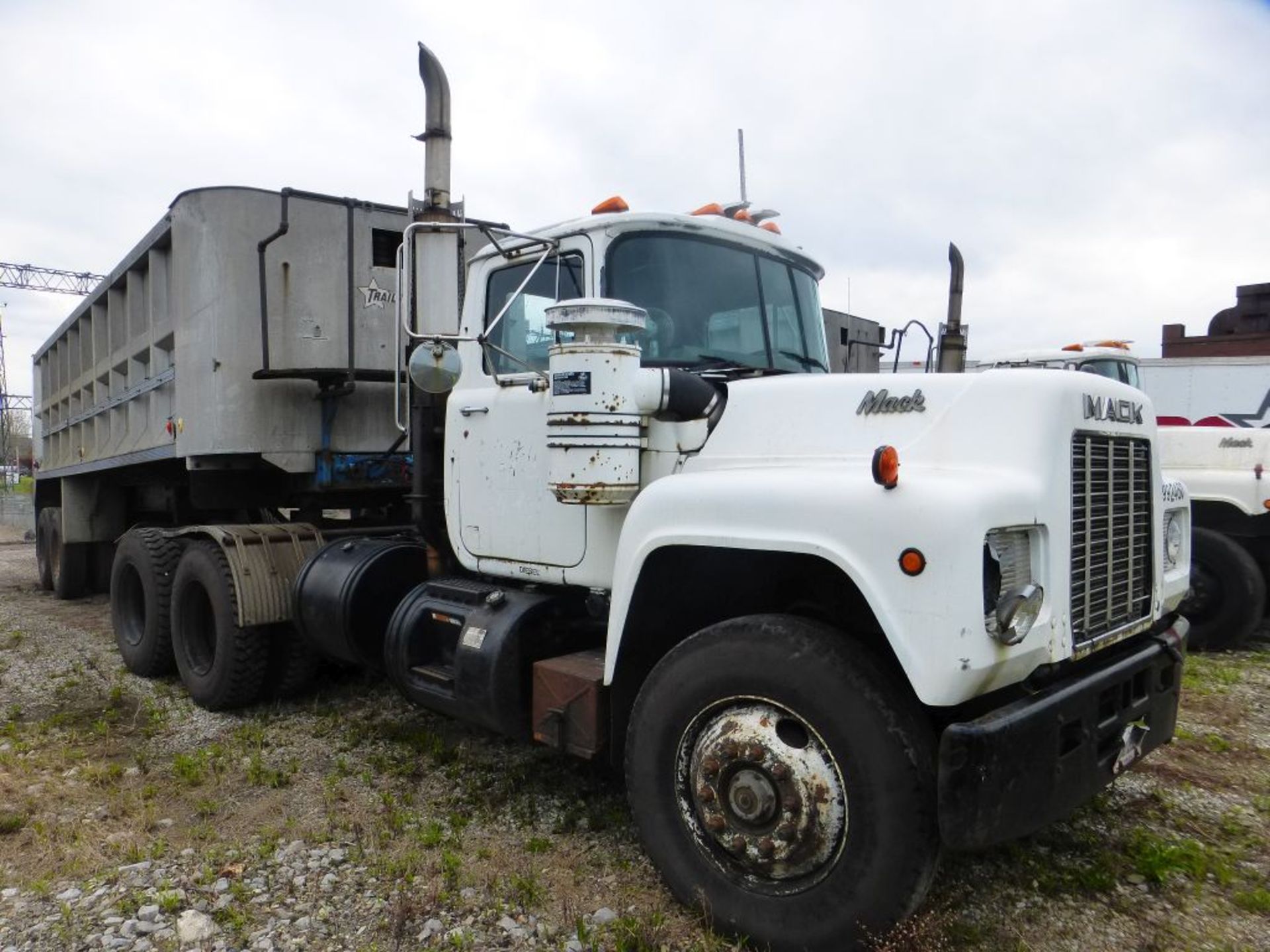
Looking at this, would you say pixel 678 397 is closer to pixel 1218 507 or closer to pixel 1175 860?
pixel 1175 860

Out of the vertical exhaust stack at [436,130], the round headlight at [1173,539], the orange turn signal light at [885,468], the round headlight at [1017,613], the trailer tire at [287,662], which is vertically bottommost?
the trailer tire at [287,662]

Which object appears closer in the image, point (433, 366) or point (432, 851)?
point (432, 851)

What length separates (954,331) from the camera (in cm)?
396

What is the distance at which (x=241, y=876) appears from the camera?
131 inches

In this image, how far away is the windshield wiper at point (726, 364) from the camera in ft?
12.0

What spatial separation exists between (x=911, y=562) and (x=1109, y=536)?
3.21 feet

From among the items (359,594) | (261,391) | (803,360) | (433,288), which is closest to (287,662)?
(359,594)

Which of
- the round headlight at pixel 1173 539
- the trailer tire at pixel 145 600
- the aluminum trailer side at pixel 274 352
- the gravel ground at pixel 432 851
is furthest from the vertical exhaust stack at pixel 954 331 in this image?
the trailer tire at pixel 145 600

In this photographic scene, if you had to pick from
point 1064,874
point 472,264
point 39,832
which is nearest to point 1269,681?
point 1064,874

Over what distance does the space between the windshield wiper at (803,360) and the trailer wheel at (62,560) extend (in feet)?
27.8

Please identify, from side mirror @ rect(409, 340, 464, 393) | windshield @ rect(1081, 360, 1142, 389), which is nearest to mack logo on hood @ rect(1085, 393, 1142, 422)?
side mirror @ rect(409, 340, 464, 393)

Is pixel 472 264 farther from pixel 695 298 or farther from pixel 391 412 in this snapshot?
pixel 391 412

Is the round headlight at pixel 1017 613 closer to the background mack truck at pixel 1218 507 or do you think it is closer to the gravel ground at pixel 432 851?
the gravel ground at pixel 432 851

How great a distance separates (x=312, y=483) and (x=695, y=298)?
9.97 ft
